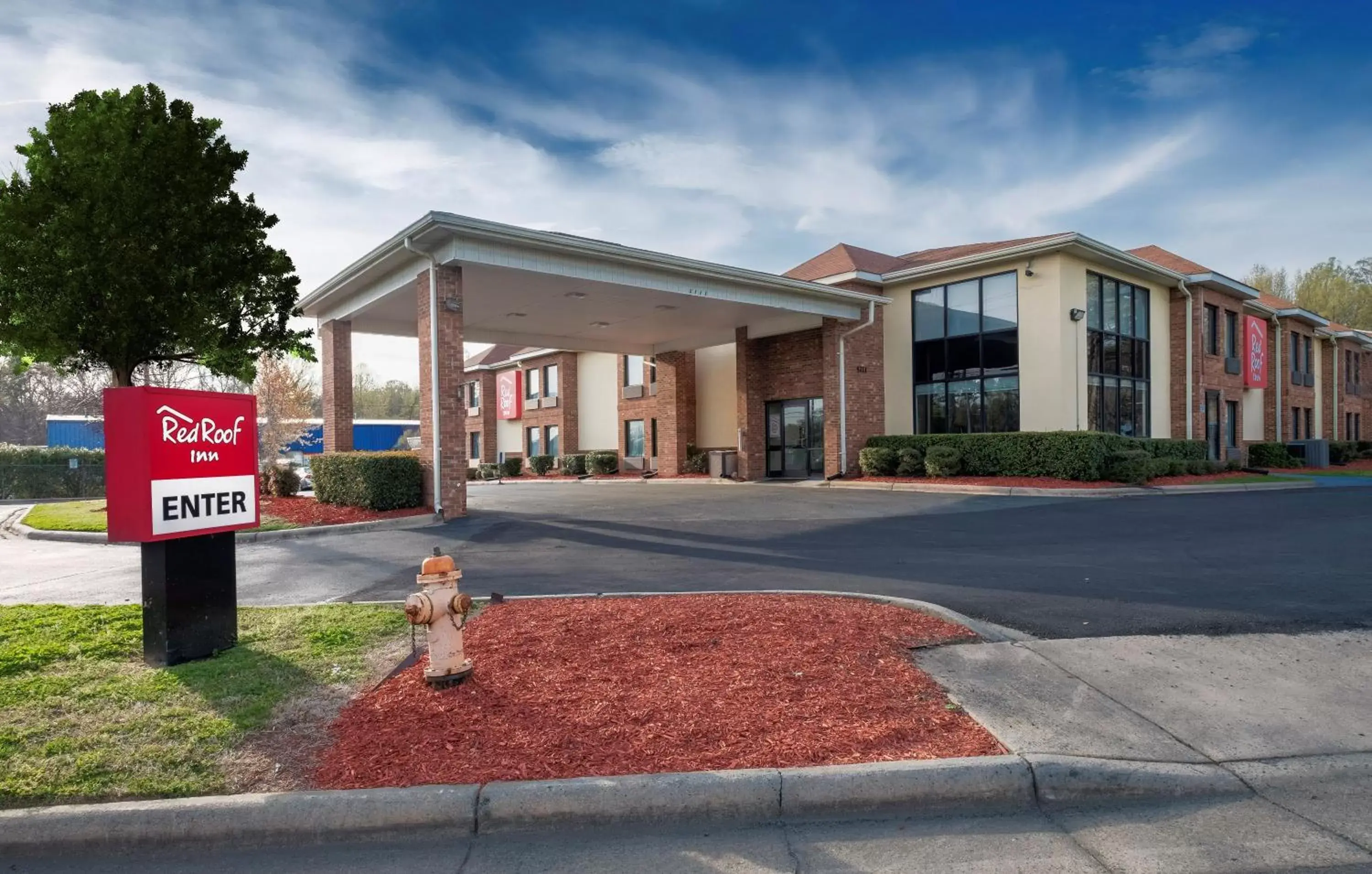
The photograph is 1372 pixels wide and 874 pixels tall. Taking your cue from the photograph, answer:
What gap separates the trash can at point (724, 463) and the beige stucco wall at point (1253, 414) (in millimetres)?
19367

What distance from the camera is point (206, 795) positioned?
3.27m

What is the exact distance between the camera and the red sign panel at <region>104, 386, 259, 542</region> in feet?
16.4

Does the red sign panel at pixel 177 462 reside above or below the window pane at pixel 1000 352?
below

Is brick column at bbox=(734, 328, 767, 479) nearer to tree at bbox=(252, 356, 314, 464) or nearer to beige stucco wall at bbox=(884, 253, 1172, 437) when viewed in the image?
beige stucco wall at bbox=(884, 253, 1172, 437)

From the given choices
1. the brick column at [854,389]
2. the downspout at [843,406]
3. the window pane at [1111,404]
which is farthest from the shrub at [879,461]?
the window pane at [1111,404]

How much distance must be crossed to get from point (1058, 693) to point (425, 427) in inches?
501

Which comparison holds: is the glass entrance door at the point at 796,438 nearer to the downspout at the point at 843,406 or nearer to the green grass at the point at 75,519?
the downspout at the point at 843,406

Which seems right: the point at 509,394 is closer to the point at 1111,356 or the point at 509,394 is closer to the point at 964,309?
the point at 964,309

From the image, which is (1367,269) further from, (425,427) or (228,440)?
(228,440)

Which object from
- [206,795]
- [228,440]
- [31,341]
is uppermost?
[31,341]

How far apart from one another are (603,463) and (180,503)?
25.1 meters

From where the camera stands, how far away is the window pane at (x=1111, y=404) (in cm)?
2127

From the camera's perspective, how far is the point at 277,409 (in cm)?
2794

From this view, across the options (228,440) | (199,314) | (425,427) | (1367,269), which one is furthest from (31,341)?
(1367,269)
